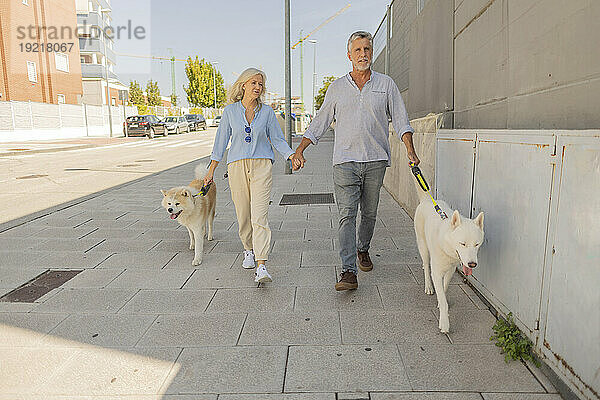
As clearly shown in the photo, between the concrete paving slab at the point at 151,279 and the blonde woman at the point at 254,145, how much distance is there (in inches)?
33.8

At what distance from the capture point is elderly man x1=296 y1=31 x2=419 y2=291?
4465 mm

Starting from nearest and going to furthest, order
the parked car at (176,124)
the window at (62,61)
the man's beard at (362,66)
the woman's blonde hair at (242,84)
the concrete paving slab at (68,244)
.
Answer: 1. the man's beard at (362,66)
2. the woman's blonde hair at (242,84)
3. the concrete paving slab at (68,244)
4. the window at (62,61)
5. the parked car at (176,124)

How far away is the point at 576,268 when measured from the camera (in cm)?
262

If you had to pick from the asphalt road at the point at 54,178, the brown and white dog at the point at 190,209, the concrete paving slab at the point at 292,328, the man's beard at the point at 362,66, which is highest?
the man's beard at the point at 362,66

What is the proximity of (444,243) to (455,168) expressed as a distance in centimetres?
153

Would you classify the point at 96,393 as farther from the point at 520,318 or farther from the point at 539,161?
the point at 539,161

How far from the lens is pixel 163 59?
342 ft

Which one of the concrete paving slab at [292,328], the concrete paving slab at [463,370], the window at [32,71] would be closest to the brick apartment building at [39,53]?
the window at [32,71]

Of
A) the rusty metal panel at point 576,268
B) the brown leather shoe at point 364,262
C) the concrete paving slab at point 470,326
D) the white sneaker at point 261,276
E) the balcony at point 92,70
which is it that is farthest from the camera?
the balcony at point 92,70

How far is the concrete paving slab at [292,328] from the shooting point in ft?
11.7

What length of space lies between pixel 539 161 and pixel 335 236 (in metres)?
3.87

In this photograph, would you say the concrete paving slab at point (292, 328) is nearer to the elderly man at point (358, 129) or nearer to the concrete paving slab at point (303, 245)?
the elderly man at point (358, 129)

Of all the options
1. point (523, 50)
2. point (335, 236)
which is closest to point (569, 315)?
point (523, 50)

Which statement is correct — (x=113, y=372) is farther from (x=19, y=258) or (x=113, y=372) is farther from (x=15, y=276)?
(x=19, y=258)
